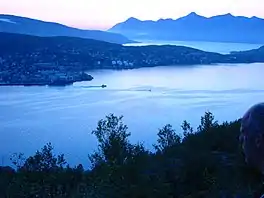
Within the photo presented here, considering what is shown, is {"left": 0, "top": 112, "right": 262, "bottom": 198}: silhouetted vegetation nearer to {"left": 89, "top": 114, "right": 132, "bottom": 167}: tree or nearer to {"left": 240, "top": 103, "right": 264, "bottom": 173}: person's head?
{"left": 240, "top": 103, "right": 264, "bottom": 173}: person's head

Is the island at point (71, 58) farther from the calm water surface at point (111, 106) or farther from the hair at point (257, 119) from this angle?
the hair at point (257, 119)

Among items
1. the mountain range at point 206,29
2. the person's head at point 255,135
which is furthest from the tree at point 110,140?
the mountain range at point 206,29

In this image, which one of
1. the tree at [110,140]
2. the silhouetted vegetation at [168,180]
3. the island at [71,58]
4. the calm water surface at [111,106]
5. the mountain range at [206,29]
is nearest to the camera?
the silhouetted vegetation at [168,180]

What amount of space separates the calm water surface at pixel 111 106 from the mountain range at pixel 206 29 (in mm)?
70355

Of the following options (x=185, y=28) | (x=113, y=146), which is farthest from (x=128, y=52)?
(x=185, y=28)


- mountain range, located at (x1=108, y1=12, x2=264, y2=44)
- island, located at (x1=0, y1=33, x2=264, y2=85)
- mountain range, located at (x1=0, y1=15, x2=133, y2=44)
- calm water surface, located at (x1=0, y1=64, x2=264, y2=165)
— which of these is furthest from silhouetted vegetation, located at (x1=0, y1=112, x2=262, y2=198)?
mountain range, located at (x1=108, y1=12, x2=264, y2=44)

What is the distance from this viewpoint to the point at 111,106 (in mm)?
20406

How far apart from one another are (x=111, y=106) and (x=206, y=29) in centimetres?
9895

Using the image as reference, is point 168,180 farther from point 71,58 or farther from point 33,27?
point 33,27

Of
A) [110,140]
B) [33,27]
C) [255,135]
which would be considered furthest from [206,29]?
[255,135]

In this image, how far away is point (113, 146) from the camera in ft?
21.9

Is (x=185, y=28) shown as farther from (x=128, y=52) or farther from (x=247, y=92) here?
(x=247, y=92)

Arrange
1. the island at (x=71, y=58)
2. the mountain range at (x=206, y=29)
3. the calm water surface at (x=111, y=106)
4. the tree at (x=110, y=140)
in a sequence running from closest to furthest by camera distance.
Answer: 1. the tree at (x=110, y=140)
2. the calm water surface at (x=111, y=106)
3. the island at (x=71, y=58)
4. the mountain range at (x=206, y=29)

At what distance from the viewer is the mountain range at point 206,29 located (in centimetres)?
10550
